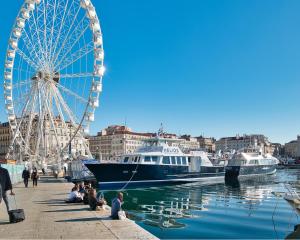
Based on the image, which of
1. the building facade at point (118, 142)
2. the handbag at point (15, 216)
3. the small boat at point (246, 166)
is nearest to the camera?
the handbag at point (15, 216)

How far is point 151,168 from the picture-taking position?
44.6 meters

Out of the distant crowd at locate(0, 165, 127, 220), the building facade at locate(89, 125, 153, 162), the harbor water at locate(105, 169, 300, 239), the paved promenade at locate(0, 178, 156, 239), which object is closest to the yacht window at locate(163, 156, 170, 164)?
the harbor water at locate(105, 169, 300, 239)

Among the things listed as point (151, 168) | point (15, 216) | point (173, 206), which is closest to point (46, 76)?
point (151, 168)

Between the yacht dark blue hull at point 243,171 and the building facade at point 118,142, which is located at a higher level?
the building facade at point 118,142

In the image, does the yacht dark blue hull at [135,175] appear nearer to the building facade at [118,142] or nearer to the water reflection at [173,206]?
the water reflection at [173,206]

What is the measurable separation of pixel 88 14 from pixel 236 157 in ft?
120

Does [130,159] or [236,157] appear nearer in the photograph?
[130,159]

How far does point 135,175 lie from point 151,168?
2.08 metres

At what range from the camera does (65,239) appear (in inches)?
476

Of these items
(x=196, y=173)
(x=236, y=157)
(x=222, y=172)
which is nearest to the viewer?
(x=196, y=173)

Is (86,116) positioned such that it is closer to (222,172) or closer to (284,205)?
(222,172)

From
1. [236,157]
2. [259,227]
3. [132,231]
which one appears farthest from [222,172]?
[132,231]

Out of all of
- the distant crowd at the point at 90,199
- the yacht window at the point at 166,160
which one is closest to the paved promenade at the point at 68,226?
the distant crowd at the point at 90,199

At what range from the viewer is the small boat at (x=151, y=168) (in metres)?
42.4
